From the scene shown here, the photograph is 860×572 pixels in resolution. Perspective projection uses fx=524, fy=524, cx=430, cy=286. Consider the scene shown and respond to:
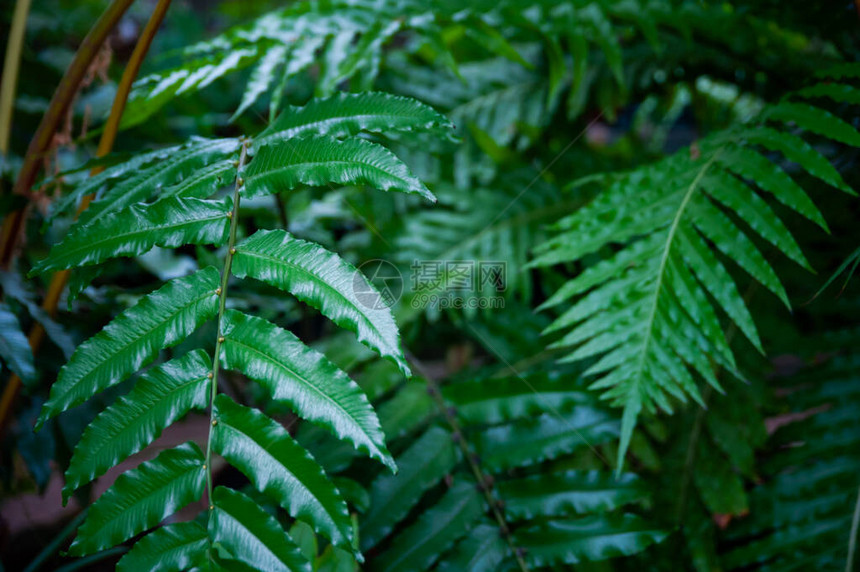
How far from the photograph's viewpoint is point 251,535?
416mm

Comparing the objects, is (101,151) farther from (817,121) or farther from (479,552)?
(817,121)

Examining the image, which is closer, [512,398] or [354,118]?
[354,118]

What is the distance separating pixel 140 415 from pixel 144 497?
0.21 ft

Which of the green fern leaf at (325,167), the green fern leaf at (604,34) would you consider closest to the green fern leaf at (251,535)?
the green fern leaf at (325,167)

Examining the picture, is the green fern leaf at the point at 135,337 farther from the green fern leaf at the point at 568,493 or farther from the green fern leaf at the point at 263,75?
the green fern leaf at the point at 568,493

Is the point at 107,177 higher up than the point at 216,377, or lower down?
higher up

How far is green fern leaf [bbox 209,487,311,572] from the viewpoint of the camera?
41 centimetres

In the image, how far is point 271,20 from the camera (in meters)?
0.95

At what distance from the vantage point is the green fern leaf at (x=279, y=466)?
1.36ft

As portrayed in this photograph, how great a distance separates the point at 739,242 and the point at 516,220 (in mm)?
533

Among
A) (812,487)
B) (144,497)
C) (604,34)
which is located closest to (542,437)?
(812,487)

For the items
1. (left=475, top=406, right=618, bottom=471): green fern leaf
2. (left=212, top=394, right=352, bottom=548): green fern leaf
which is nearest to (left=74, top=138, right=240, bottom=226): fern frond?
(left=212, top=394, right=352, bottom=548): green fern leaf

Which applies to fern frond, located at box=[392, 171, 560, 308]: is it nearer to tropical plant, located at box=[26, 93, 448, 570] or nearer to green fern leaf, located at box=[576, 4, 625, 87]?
green fern leaf, located at box=[576, 4, 625, 87]

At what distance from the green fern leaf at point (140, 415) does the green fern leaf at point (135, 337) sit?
0.07ft
